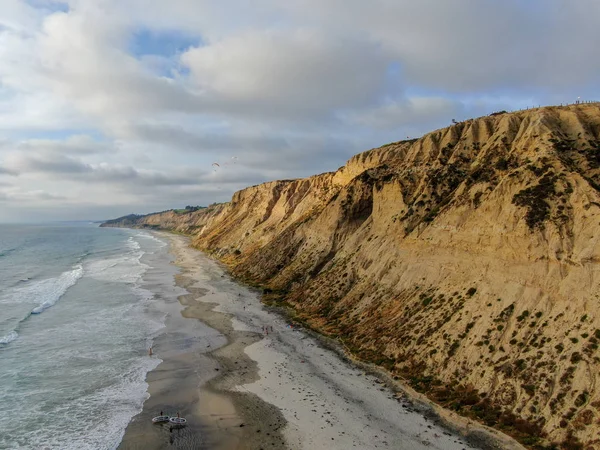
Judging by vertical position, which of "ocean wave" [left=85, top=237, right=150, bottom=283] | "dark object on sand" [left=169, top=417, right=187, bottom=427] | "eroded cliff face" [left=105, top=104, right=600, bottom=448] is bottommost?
"dark object on sand" [left=169, top=417, right=187, bottom=427]

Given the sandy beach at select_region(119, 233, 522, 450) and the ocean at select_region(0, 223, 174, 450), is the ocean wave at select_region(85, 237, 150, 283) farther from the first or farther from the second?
the sandy beach at select_region(119, 233, 522, 450)

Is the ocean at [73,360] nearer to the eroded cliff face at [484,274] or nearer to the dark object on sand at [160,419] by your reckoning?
the dark object on sand at [160,419]

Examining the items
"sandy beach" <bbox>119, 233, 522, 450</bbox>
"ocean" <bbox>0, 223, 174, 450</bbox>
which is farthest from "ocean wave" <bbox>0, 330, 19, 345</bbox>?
"sandy beach" <bbox>119, 233, 522, 450</bbox>

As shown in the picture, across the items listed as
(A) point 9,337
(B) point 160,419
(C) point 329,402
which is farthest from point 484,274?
(A) point 9,337

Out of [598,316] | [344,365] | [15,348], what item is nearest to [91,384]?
[15,348]

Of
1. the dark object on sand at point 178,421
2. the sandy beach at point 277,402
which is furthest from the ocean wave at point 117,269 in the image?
the dark object on sand at point 178,421

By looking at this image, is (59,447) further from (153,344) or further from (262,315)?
(262,315)
